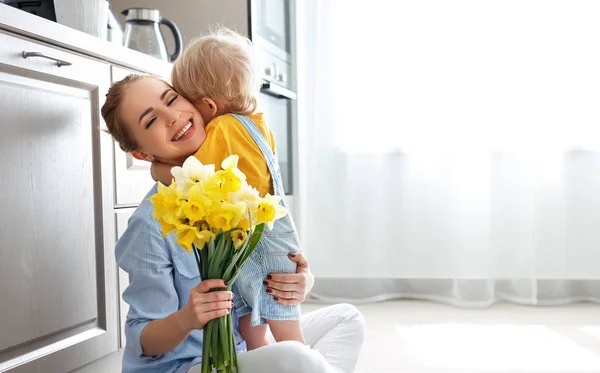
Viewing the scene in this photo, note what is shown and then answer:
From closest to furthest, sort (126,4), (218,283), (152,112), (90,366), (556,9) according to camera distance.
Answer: (218,283) < (152,112) < (90,366) < (126,4) < (556,9)

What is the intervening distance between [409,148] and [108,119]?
6.89 ft

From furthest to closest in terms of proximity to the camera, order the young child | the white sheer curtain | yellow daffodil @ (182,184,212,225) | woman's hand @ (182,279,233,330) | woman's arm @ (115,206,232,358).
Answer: the white sheer curtain, the young child, woman's arm @ (115,206,232,358), woman's hand @ (182,279,233,330), yellow daffodil @ (182,184,212,225)

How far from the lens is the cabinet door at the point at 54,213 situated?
4.36 feet

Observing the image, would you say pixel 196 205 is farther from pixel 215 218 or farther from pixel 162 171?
pixel 162 171

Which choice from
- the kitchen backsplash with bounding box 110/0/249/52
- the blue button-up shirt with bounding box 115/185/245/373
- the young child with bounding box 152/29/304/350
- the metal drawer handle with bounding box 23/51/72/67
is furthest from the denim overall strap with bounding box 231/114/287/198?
the kitchen backsplash with bounding box 110/0/249/52

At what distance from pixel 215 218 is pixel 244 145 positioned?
1.24 ft

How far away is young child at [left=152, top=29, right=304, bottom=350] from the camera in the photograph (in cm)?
127

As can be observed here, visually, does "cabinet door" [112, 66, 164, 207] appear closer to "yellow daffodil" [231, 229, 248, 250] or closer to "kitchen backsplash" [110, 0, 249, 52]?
"yellow daffodil" [231, 229, 248, 250]

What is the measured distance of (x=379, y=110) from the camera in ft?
10.6

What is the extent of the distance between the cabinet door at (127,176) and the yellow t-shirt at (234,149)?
19.9 inches

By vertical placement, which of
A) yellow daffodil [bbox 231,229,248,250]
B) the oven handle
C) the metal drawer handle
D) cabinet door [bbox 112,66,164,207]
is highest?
the oven handle

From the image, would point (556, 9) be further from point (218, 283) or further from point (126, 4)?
point (218, 283)

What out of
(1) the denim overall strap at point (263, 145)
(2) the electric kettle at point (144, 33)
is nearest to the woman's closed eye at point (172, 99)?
(1) the denim overall strap at point (263, 145)

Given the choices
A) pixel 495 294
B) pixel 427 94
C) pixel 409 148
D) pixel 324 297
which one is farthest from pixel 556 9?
pixel 324 297
